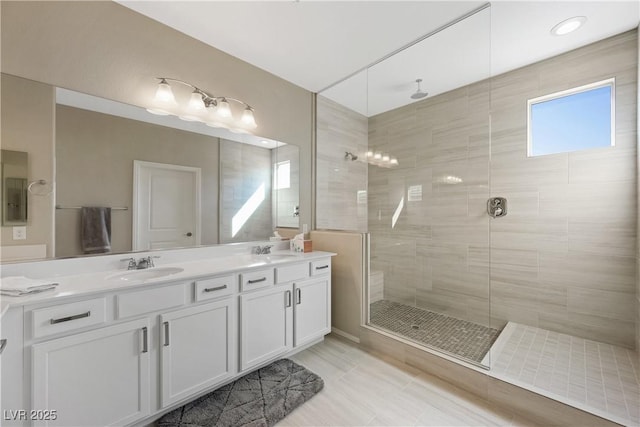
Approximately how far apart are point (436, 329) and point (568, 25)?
2745 millimetres

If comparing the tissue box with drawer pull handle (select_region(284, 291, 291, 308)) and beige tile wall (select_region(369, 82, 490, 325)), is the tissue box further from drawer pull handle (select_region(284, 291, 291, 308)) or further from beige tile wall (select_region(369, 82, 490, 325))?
beige tile wall (select_region(369, 82, 490, 325))

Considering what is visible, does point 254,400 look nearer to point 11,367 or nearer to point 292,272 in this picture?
point 292,272

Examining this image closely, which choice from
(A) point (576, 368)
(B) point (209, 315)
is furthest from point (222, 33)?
(A) point (576, 368)

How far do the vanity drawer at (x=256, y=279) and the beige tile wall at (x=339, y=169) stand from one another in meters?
1.13

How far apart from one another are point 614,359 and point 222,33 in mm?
3968

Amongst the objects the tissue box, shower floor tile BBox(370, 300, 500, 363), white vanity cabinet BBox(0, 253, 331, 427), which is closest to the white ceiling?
the tissue box

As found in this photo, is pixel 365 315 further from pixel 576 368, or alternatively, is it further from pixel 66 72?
pixel 66 72

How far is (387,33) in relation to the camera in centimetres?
206

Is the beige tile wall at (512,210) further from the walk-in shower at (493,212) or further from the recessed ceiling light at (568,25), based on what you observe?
the recessed ceiling light at (568,25)

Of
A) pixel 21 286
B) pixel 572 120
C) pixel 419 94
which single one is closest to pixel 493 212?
pixel 572 120

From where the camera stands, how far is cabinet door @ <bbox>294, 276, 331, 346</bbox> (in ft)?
7.02

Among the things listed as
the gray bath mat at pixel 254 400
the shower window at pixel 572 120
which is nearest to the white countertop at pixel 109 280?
the gray bath mat at pixel 254 400

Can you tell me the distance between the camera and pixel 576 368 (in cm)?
189

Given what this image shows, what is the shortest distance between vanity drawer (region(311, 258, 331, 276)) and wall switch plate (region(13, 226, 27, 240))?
1.82 metres
